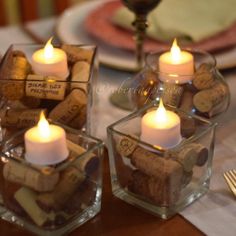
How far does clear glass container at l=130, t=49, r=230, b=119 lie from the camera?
2.71ft

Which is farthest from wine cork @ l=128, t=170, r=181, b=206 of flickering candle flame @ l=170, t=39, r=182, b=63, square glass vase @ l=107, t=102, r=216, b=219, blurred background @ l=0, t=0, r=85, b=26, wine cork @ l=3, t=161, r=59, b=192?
blurred background @ l=0, t=0, r=85, b=26

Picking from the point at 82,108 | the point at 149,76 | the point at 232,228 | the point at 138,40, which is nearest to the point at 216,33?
the point at 138,40

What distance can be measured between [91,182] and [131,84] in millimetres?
261

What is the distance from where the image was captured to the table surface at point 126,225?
2.27ft

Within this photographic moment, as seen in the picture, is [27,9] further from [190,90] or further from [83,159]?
[83,159]

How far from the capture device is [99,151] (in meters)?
0.69

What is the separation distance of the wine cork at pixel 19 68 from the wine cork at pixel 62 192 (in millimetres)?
210

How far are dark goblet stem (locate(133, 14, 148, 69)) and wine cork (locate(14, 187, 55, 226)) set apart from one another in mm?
401

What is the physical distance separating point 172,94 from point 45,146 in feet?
0.76

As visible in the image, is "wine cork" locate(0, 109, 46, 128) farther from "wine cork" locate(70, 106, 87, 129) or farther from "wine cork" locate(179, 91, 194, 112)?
"wine cork" locate(179, 91, 194, 112)

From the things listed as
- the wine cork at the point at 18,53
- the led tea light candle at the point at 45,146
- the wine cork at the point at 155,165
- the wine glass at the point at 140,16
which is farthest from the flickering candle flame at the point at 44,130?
the wine glass at the point at 140,16

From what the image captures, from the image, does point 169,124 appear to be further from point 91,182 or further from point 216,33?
point 216,33

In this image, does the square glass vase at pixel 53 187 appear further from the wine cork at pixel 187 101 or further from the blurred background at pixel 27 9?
the blurred background at pixel 27 9

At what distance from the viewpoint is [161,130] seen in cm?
69
